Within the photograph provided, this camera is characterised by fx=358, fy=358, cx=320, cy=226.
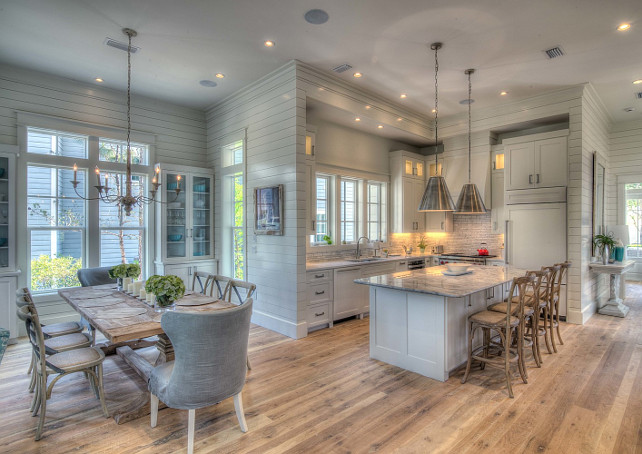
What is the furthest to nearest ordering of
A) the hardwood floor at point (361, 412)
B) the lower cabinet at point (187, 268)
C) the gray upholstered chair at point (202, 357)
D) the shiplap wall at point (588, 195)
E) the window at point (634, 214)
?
the window at point (634, 214), the lower cabinet at point (187, 268), the shiplap wall at point (588, 195), the hardwood floor at point (361, 412), the gray upholstered chair at point (202, 357)

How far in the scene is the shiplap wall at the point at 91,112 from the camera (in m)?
4.50

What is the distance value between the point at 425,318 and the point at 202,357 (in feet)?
6.83

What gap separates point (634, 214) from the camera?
298 inches

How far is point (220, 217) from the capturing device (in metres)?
6.10

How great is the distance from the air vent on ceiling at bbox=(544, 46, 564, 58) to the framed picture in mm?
3539

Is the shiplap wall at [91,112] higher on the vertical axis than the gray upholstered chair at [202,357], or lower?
higher

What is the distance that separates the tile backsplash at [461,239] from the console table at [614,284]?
1451 millimetres

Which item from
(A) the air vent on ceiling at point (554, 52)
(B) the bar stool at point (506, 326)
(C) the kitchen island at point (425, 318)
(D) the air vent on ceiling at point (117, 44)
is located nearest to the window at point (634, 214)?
(A) the air vent on ceiling at point (554, 52)

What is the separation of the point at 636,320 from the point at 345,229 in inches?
180

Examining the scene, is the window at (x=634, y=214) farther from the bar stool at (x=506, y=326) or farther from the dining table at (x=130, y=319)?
the dining table at (x=130, y=319)

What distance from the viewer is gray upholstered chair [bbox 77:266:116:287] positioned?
4.24 meters

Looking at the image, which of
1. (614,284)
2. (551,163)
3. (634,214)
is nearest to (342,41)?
(551,163)

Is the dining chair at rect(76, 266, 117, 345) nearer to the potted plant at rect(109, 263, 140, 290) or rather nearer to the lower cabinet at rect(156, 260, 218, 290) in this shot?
the potted plant at rect(109, 263, 140, 290)

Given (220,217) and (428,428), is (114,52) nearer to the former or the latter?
(220,217)
